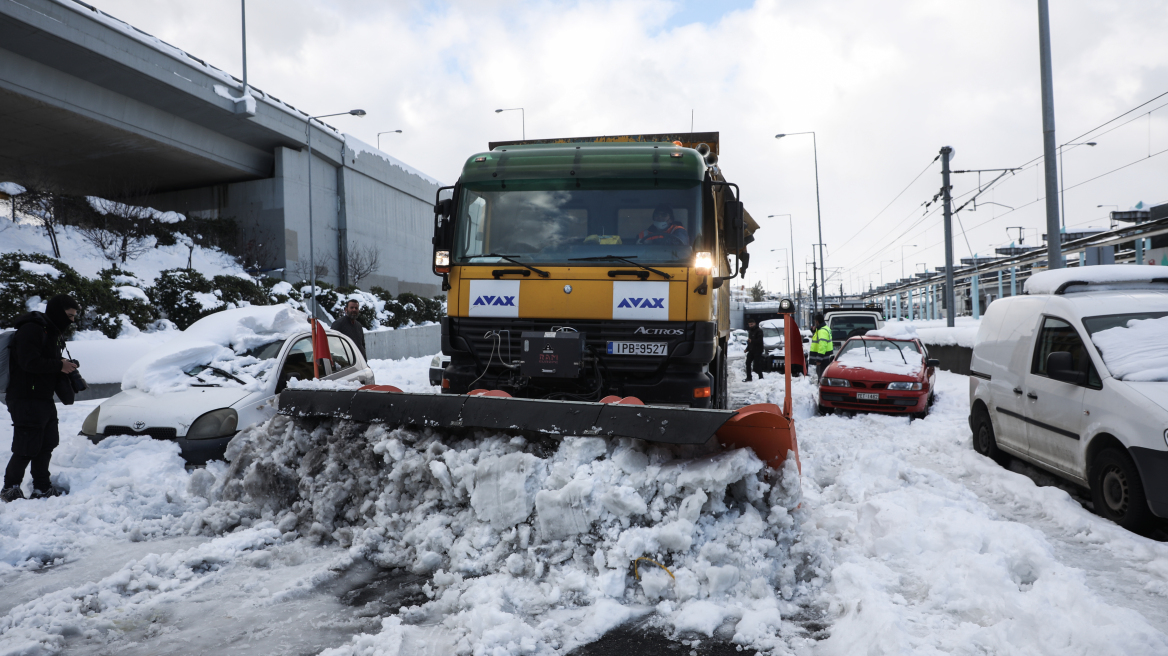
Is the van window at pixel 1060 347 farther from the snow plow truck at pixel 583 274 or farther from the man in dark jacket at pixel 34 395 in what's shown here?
the man in dark jacket at pixel 34 395

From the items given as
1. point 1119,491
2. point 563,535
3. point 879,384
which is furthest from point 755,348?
point 563,535

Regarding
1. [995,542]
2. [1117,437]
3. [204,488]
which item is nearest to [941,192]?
[1117,437]

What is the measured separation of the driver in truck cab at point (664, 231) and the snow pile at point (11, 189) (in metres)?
24.9

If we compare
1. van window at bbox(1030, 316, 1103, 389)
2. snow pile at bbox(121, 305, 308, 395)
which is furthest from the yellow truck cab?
van window at bbox(1030, 316, 1103, 389)

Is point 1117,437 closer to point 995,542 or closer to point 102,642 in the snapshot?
point 995,542

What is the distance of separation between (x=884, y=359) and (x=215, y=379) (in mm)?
9934

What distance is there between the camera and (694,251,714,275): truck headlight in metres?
5.29

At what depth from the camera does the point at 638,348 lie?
5.23m

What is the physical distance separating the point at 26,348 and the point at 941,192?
23.4 meters

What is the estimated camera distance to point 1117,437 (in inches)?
189

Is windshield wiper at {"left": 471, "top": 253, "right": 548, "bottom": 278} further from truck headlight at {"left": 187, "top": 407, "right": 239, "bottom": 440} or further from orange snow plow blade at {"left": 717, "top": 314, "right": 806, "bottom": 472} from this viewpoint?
truck headlight at {"left": 187, "top": 407, "right": 239, "bottom": 440}

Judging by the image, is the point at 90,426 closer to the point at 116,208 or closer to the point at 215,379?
the point at 215,379

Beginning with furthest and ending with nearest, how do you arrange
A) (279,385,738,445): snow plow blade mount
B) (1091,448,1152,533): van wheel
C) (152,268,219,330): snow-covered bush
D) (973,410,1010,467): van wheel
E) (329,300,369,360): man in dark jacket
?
(152,268,219,330): snow-covered bush
(329,300,369,360): man in dark jacket
(973,410,1010,467): van wheel
(1091,448,1152,533): van wheel
(279,385,738,445): snow plow blade mount

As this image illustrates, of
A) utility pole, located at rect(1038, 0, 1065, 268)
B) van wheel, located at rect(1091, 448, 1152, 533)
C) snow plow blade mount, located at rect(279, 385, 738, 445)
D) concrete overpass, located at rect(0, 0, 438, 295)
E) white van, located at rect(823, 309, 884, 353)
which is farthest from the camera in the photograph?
white van, located at rect(823, 309, 884, 353)
